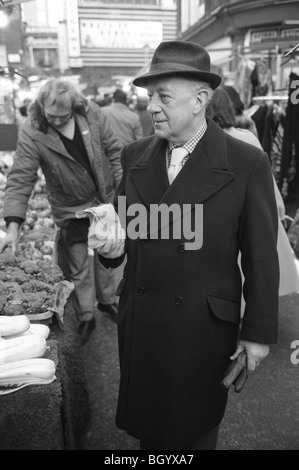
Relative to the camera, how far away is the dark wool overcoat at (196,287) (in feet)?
5.36

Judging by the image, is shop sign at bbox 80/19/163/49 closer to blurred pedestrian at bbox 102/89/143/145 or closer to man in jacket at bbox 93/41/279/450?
blurred pedestrian at bbox 102/89/143/145

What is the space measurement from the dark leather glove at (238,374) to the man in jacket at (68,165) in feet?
5.37

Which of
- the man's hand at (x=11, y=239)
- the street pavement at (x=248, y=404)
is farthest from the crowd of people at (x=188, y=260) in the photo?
the man's hand at (x=11, y=239)

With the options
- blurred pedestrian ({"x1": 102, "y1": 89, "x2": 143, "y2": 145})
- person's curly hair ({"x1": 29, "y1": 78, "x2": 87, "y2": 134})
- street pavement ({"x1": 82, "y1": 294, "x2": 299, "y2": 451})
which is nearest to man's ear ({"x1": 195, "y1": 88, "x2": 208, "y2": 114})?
person's curly hair ({"x1": 29, "y1": 78, "x2": 87, "y2": 134})

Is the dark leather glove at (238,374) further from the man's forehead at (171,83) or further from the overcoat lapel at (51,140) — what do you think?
the overcoat lapel at (51,140)

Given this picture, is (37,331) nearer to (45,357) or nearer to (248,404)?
(45,357)

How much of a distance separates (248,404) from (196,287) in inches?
59.1

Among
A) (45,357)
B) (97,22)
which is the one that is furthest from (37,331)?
(97,22)

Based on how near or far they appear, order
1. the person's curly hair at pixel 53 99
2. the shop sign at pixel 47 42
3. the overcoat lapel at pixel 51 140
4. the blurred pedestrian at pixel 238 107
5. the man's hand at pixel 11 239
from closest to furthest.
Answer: the man's hand at pixel 11 239
the person's curly hair at pixel 53 99
the overcoat lapel at pixel 51 140
the blurred pedestrian at pixel 238 107
the shop sign at pixel 47 42

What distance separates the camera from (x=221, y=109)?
2.93 m

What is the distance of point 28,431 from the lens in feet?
5.03

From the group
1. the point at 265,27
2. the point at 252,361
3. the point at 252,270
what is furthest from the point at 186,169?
the point at 265,27

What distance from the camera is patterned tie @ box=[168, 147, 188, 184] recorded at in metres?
1.70

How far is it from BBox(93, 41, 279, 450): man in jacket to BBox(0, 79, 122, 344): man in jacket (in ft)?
4.30
